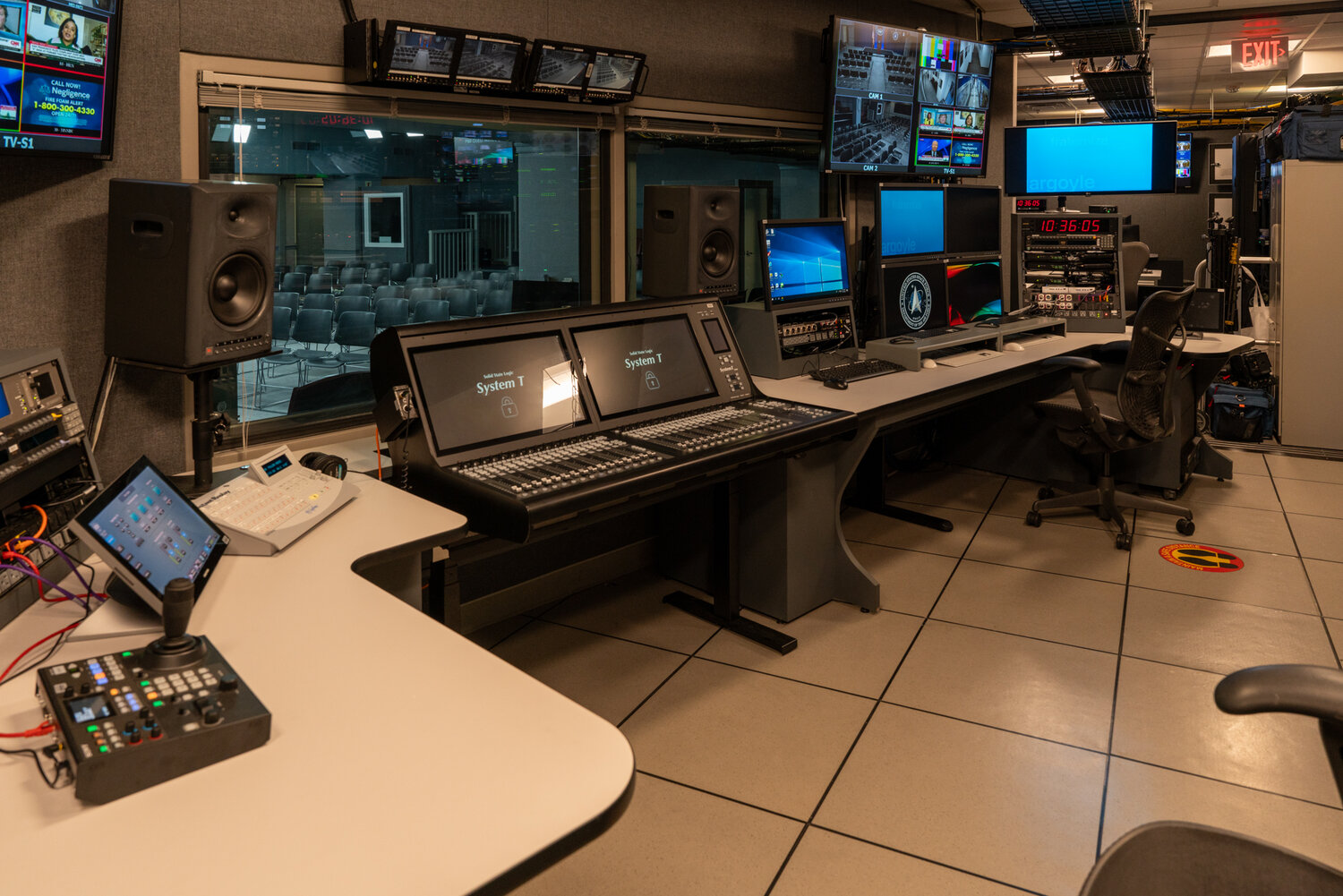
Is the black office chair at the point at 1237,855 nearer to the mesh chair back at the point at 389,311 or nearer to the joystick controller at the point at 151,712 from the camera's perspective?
the joystick controller at the point at 151,712

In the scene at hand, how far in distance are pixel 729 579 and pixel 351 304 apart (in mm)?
1552

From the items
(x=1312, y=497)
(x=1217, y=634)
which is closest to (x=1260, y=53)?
(x=1312, y=497)

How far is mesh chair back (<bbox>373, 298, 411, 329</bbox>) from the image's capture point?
316cm

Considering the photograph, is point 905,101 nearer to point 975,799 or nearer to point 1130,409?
point 1130,409

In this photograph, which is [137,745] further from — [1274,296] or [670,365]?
[1274,296]

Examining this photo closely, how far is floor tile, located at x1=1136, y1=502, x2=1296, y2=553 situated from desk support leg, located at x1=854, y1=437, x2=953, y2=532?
98cm

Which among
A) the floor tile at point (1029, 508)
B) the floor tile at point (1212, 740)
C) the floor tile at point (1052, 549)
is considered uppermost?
the floor tile at point (1029, 508)

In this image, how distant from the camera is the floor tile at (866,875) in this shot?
2.04 m

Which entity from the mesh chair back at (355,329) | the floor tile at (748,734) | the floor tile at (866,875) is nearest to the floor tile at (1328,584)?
the floor tile at (748,734)

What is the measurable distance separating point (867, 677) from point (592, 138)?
7.20 ft

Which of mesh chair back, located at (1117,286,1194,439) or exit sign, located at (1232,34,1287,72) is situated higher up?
exit sign, located at (1232,34,1287,72)

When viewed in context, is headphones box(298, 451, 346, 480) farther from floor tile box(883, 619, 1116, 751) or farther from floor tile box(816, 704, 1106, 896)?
floor tile box(883, 619, 1116, 751)

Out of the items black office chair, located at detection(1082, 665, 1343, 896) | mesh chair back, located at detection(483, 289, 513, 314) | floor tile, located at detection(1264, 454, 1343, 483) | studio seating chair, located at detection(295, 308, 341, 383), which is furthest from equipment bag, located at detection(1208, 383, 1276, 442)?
black office chair, located at detection(1082, 665, 1343, 896)

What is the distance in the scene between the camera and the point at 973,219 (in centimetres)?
470
